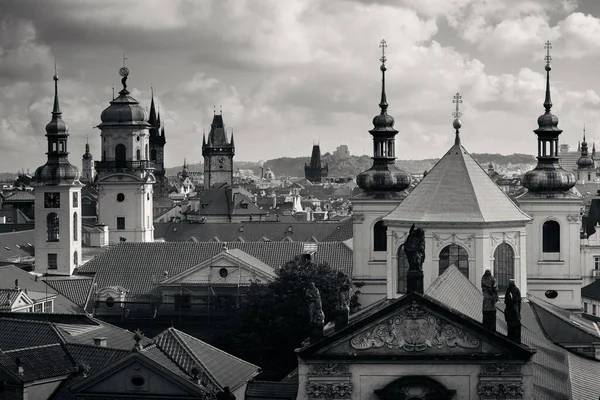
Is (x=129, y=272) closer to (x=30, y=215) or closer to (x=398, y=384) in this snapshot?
(x=398, y=384)

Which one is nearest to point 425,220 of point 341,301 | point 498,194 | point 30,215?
point 498,194

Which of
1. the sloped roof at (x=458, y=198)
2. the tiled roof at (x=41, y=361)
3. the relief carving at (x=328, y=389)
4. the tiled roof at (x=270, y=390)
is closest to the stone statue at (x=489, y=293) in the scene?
the relief carving at (x=328, y=389)

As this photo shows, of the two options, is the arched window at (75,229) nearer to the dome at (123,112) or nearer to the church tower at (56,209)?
the church tower at (56,209)

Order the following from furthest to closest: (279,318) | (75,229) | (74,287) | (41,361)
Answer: (75,229) < (74,287) < (279,318) < (41,361)

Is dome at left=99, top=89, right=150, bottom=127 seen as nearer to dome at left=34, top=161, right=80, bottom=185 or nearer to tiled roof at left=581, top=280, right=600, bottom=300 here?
dome at left=34, top=161, right=80, bottom=185

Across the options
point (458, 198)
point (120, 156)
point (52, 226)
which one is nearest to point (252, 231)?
point (120, 156)

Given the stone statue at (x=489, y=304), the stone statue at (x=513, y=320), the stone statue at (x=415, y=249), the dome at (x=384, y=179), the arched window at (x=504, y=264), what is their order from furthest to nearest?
the dome at (x=384, y=179) < the arched window at (x=504, y=264) < the stone statue at (x=415, y=249) < the stone statue at (x=489, y=304) < the stone statue at (x=513, y=320)

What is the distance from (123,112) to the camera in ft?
338

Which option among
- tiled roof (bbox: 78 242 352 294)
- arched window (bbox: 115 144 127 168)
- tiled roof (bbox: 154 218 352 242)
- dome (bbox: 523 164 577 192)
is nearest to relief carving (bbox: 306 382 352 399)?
dome (bbox: 523 164 577 192)

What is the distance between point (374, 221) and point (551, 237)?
1032cm

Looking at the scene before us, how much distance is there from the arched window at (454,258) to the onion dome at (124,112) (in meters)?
50.4

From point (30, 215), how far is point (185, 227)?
156 ft

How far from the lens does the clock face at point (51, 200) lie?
88.0 m

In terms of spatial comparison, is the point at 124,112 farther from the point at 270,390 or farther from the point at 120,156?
the point at 270,390
